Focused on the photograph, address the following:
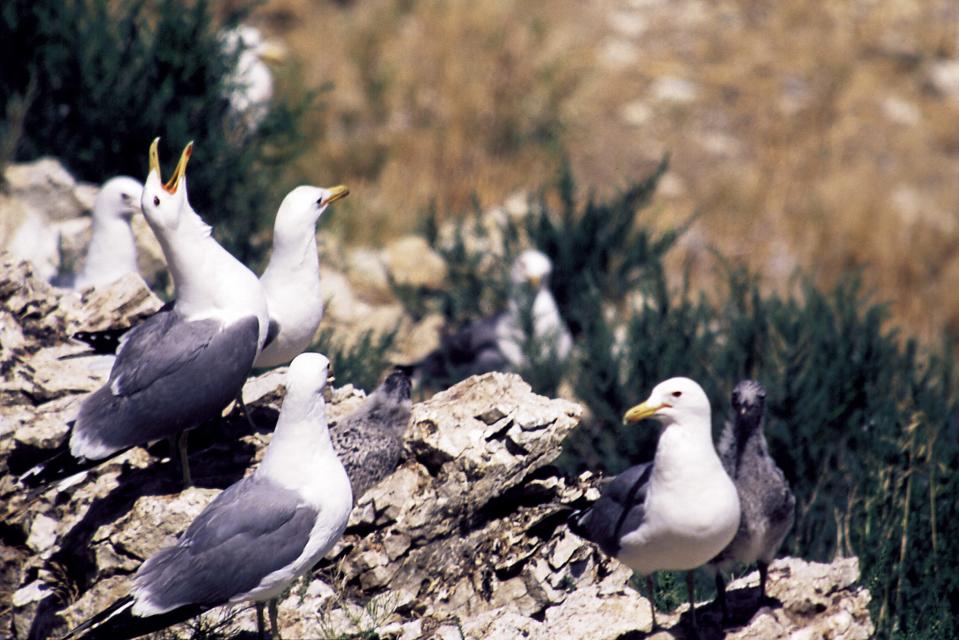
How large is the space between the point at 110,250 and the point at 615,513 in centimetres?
313

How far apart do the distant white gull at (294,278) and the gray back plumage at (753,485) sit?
169 cm

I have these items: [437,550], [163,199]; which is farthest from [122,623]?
[163,199]

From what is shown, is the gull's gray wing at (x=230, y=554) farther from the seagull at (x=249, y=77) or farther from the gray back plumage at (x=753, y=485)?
the seagull at (x=249, y=77)

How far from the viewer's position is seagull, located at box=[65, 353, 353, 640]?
3957 mm

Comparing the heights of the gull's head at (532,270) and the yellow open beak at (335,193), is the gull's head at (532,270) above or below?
below

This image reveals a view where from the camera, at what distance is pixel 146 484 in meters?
4.84

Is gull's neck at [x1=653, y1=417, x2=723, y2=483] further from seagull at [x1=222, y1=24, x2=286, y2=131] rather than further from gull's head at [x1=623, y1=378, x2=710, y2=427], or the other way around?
seagull at [x1=222, y1=24, x2=286, y2=131]

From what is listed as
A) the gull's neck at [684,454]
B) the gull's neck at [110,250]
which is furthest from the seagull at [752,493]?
the gull's neck at [110,250]

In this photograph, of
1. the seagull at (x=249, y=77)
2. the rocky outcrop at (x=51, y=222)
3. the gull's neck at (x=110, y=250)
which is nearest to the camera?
the gull's neck at (x=110, y=250)

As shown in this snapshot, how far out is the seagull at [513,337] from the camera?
7742 millimetres

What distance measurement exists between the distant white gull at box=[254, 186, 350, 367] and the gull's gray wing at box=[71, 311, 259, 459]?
43 cm

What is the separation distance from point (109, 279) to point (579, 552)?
114 inches

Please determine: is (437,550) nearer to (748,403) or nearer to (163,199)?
(748,403)

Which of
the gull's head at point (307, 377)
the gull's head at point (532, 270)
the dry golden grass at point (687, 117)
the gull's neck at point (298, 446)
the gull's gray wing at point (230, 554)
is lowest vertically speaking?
the dry golden grass at point (687, 117)
